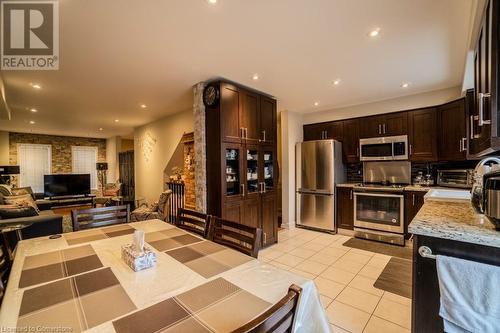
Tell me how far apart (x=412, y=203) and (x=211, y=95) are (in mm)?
3623

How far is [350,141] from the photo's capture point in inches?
181

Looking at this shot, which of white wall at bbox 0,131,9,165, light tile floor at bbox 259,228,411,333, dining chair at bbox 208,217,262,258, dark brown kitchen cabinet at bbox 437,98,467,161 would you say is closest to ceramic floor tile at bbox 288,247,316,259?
light tile floor at bbox 259,228,411,333

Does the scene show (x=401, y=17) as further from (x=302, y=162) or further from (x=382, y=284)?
(x=302, y=162)

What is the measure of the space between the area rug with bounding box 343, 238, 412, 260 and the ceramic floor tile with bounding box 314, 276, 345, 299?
4.54 ft

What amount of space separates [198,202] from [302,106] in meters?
2.92

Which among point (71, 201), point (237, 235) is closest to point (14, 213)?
point (237, 235)

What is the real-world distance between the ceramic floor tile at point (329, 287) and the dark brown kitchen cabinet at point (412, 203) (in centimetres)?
201

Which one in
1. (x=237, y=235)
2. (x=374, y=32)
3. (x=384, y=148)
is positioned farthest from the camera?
(x=384, y=148)

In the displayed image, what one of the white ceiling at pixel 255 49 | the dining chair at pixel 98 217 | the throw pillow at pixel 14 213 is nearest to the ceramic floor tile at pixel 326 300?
the dining chair at pixel 98 217

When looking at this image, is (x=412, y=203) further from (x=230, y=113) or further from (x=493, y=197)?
(x=230, y=113)

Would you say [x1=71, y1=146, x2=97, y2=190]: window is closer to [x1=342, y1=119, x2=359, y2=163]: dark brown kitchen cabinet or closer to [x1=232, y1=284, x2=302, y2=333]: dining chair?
[x1=342, y1=119, x2=359, y2=163]: dark brown kitchen cabinet

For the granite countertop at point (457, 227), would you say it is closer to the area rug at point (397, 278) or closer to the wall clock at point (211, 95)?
the area rug at point (397, 278)

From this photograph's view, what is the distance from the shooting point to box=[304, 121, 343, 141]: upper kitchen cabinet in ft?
15.5

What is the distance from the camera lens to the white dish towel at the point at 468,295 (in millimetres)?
964
